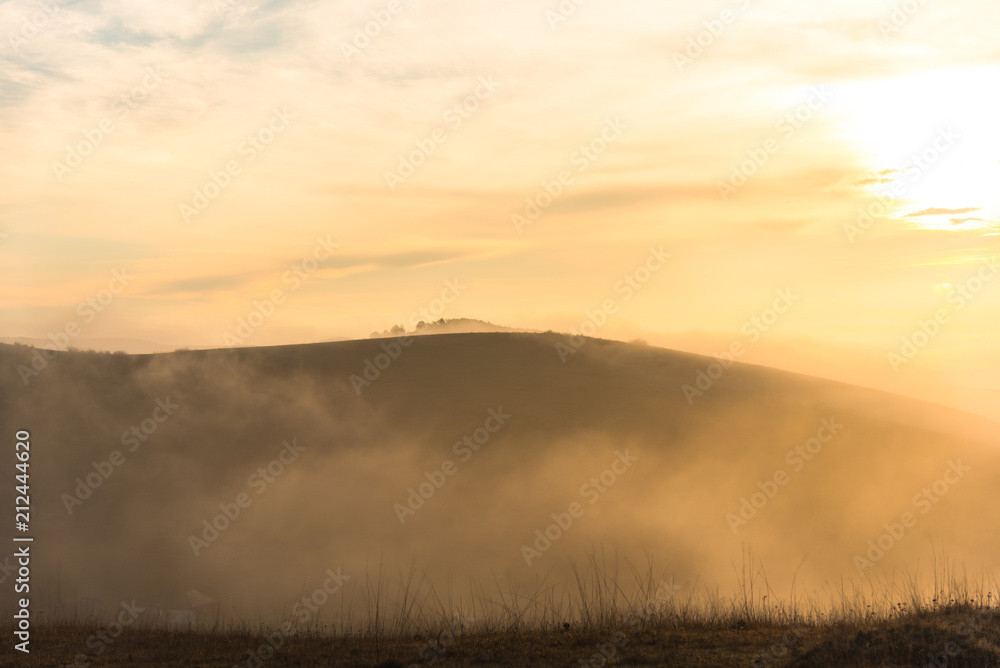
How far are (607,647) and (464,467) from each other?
15.6 m

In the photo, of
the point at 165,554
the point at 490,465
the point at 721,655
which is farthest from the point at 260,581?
the point at 721,655

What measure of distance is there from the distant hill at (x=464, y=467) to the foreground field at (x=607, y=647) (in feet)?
25.6

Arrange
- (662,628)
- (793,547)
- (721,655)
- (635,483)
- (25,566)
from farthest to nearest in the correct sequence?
1. (635,483)
2. (793,547)
3. (25,566)
4. (662,628)
5. (721,655)

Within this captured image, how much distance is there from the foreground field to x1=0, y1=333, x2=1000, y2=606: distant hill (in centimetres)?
779

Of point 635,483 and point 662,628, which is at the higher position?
point 662,628

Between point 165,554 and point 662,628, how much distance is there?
45.3ft

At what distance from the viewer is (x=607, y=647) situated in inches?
341

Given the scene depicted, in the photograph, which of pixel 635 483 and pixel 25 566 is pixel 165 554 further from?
pixel 635 483

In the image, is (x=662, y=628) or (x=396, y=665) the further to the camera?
(x=662, y=628)

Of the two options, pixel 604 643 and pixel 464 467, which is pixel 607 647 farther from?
pixel 464 467

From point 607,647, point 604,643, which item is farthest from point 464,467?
point 607,647

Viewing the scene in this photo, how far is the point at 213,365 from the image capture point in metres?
31.9

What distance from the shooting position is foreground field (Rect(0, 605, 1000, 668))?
25.0ft

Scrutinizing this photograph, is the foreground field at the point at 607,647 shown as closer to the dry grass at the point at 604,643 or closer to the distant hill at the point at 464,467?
the dry grass at the point at 604,643
